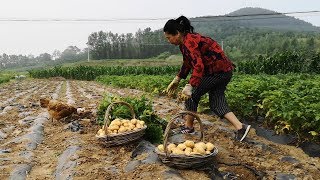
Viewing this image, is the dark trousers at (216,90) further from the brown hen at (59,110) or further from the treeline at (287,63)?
the treeline at (287,63)

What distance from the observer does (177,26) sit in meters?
4.93

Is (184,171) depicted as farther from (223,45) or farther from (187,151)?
(223,45)

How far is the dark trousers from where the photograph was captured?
507 cm

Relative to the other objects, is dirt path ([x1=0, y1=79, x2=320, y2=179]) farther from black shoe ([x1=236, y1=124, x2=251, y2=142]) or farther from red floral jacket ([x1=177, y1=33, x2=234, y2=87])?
red floral jacket ([x1=177, y1=33, x2=234, y2=87])

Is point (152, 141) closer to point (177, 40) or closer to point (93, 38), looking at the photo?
point (177, 40)

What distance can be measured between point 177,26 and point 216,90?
104cm

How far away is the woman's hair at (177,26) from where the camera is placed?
4918 millimetres

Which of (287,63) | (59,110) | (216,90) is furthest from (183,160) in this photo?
(287,63)

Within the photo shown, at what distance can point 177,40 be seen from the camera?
4996mm

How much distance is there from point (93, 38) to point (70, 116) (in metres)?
110

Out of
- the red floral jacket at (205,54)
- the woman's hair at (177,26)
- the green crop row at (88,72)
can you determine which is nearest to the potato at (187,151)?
the red floral jacket at (205,54)

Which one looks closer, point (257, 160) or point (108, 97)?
point (257, 160)

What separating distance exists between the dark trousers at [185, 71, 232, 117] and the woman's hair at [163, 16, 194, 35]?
71cm

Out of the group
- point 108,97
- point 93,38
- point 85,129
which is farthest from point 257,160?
point 93,38
